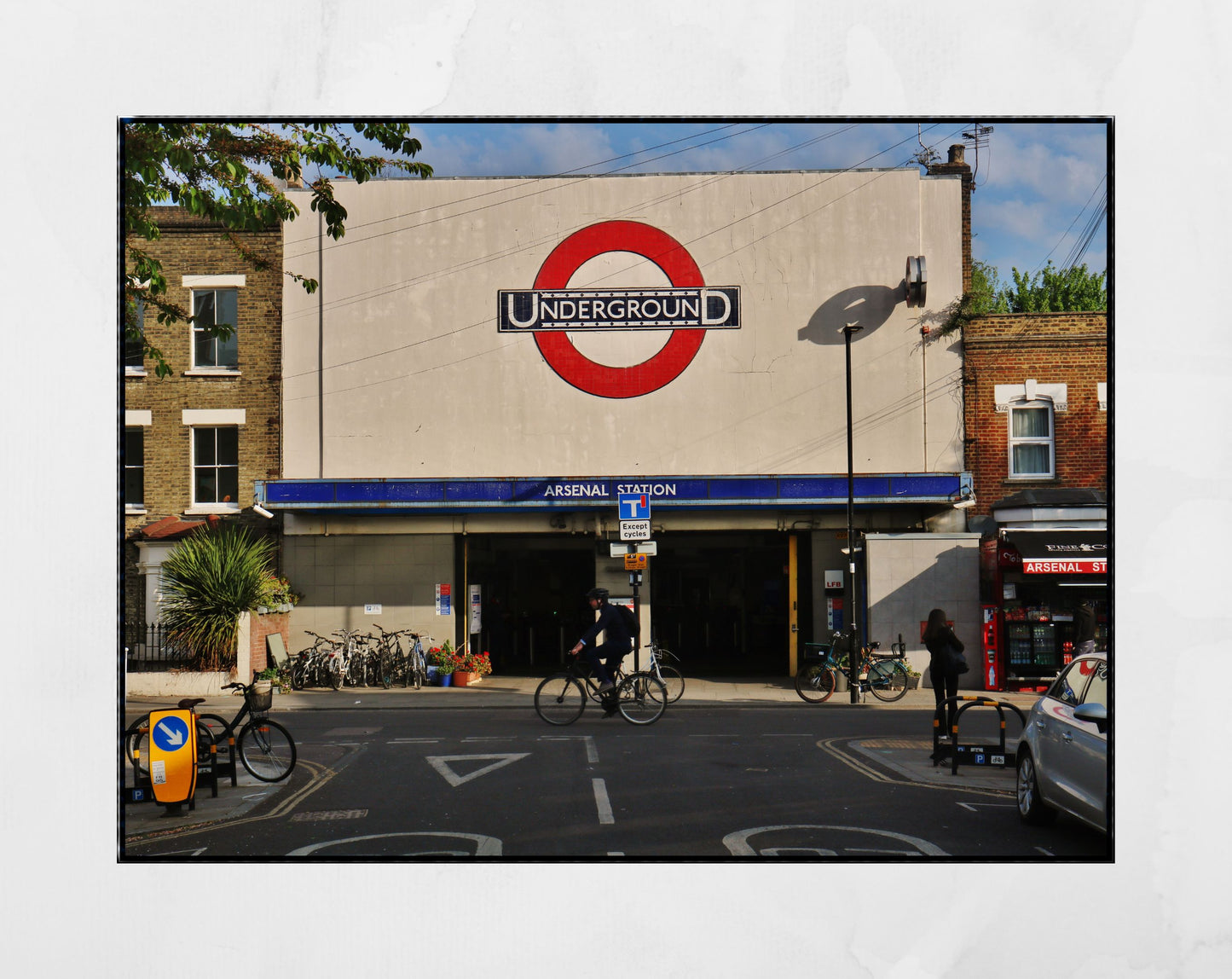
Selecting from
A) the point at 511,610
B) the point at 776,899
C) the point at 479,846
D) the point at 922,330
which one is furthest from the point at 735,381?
the point at 776,899

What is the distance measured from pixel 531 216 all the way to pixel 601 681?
11.3m

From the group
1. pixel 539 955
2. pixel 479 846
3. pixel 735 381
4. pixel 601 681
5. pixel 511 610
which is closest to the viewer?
pixel 539 955

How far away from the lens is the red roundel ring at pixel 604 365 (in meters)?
21.5

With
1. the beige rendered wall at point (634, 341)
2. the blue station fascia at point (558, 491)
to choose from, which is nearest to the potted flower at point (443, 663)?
the blue station fascia at point (558, 491)

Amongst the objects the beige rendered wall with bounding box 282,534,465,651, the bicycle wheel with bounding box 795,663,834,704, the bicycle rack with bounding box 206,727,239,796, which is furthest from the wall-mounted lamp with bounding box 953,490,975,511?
the bicycle rack with bounding box 206,727,239,796

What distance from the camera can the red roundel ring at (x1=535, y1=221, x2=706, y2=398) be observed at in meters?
21.5

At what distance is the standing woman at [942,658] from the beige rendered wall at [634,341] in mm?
9205

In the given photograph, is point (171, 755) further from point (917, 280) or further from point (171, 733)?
point (917, 280)

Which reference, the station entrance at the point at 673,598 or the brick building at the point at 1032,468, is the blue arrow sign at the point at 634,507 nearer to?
the station entrance at the point at 673,598

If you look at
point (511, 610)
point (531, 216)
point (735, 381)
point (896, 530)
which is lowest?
point (511, 610)

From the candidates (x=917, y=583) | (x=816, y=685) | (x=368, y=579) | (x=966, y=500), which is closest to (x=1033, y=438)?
(x=966, y=500)

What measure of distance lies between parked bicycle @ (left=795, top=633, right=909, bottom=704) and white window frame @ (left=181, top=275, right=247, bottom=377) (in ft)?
41.7
